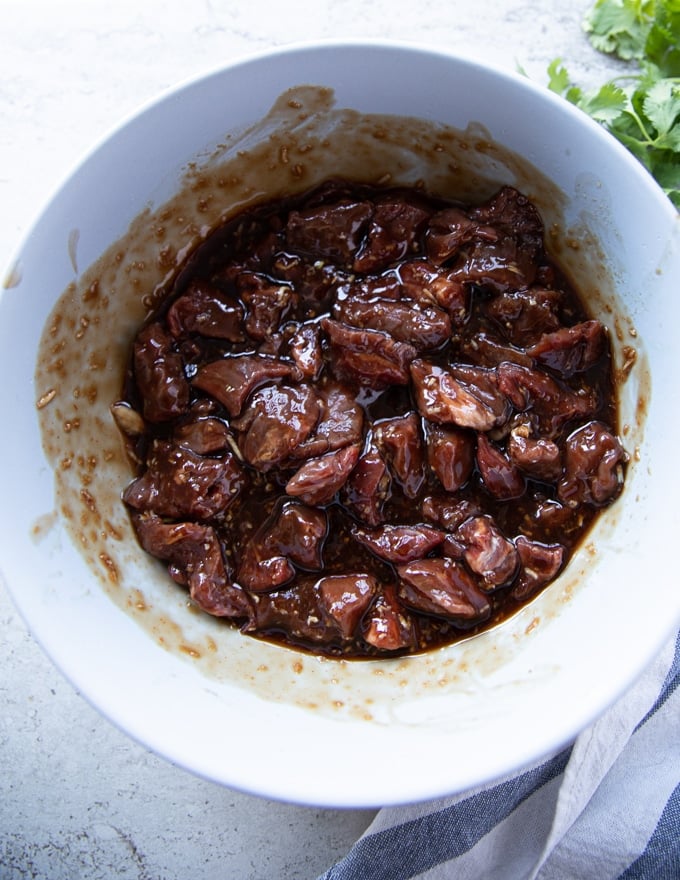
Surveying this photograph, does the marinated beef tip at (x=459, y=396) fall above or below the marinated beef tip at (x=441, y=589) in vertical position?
above

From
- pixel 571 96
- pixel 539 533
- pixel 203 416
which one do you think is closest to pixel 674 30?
pixel 571 96

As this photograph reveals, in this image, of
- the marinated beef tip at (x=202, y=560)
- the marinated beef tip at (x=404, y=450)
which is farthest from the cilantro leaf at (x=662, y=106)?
the marinated beef tip at (x=202, y=560)

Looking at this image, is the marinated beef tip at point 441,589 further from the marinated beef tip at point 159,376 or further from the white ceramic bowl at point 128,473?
the marinated beef tip at point 159,376

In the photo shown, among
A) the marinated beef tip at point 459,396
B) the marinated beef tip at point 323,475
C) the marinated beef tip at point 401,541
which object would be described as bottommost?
the marinated beef tip at point 401,541

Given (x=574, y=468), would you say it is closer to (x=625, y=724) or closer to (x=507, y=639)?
(x=507, y=639)

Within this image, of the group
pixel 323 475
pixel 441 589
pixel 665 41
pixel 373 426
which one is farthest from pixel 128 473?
pixel 665 41

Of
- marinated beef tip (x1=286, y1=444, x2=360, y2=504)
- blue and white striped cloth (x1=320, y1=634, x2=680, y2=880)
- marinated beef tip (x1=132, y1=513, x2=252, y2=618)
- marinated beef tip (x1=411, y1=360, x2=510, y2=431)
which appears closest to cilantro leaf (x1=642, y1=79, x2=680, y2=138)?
marinated beef tip (x1=411, y1=360, x2=510, y2=431)

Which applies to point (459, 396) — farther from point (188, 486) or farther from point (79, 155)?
point (79, 155)
